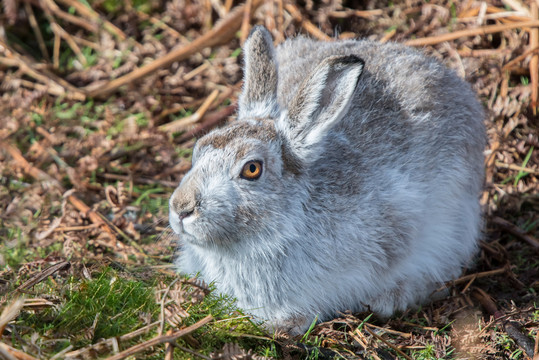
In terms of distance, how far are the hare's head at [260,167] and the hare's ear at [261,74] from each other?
0.29 metres

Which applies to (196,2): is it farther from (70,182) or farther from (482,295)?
(482,295)

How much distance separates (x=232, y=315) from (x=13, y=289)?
1.42 m

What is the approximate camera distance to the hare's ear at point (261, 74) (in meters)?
4.88

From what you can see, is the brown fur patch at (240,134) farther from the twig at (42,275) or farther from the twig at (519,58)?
the twig at (519,58)

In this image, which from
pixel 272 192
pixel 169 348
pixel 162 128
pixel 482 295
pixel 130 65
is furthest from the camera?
pixel 130 65

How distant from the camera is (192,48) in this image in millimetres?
7270

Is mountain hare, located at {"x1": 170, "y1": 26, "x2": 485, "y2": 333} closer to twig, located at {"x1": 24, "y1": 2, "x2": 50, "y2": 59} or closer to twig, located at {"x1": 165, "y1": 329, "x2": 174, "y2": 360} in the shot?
twig, located at {"x1": 165, "y1": 329, "x2": 174, "y2": 360}

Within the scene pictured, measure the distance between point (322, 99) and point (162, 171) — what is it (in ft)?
8.59

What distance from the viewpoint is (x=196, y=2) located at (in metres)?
7.88

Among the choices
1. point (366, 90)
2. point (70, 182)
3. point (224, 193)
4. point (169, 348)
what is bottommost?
point (70, 182)

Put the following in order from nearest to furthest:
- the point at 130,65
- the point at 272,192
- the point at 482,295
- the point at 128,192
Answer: the point at 272,192 → the point at 482,295 → the point at 128,192 → the point at 130,65

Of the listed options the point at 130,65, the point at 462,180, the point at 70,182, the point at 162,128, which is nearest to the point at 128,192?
the point at 70,182

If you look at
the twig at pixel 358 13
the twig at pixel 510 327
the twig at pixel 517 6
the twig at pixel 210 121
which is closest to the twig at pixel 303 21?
the twig at pixel 358 13

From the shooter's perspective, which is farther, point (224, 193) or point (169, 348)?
point (224, 193)
